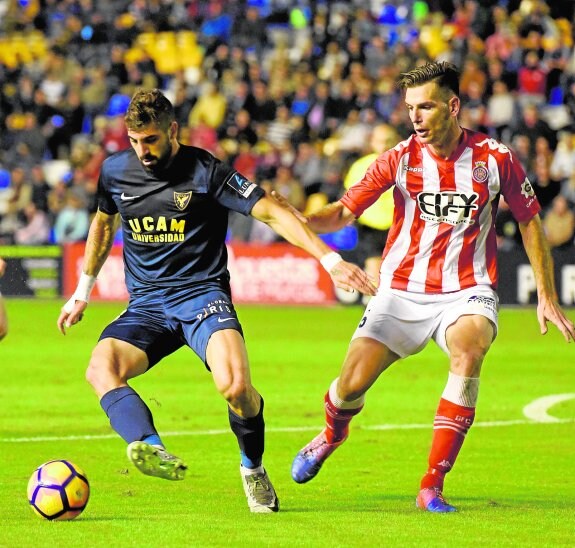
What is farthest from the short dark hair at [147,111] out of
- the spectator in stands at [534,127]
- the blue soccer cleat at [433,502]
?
the spectator in stands at [534,127]

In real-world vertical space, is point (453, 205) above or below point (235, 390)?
above

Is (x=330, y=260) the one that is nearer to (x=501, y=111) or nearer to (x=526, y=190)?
(x=526, y=190)

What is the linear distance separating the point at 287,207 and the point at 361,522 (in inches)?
64.0

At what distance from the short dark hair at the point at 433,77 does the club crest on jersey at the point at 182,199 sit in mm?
1280

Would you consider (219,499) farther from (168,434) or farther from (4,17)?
(4,17)

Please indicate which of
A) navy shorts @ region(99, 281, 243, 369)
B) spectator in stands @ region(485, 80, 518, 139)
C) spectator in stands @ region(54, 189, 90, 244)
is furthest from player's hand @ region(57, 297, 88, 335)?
spectator in stands @ region(54, 189, 90, 244)

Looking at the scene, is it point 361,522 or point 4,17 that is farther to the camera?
point 4,17

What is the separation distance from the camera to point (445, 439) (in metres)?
7.21

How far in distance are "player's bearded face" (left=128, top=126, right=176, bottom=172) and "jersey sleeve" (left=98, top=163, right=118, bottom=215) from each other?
1.10ft

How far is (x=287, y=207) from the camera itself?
7.08 metres

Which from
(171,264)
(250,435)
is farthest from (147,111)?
(250,435)

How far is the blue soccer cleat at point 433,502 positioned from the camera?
7.03 metres

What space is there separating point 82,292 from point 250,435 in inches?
51.5

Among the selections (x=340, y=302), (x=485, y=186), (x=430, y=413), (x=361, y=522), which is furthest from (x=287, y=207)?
(x=340, y=302)
